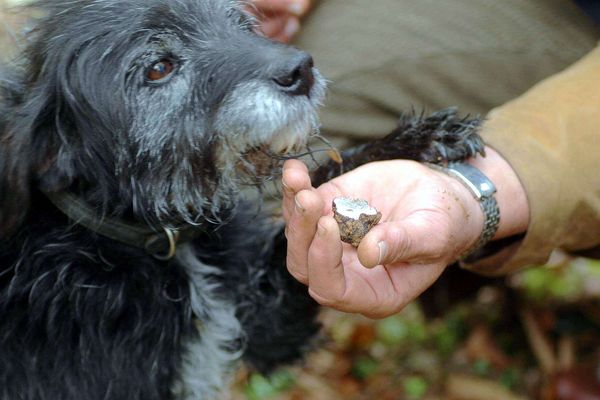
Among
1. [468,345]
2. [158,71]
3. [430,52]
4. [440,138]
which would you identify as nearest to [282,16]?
[430,52]

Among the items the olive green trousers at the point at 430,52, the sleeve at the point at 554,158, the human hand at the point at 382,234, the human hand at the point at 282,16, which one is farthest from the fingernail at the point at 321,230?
the human hand at the point at 282,16

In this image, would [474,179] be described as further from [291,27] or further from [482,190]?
[291,27]

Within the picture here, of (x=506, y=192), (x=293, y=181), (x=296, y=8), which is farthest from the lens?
(x=296, y=8)

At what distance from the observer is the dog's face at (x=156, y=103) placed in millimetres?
2068

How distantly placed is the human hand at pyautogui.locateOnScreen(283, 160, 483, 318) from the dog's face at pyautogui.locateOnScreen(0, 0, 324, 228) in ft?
0.60

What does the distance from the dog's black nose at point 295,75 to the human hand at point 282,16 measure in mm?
1125

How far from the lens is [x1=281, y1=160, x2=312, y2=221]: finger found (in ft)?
6.61

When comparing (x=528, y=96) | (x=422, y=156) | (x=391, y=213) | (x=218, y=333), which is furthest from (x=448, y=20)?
(x=218, y=333)

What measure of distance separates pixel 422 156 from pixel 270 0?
102 cm

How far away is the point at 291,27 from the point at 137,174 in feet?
3.97

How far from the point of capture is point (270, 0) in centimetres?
315

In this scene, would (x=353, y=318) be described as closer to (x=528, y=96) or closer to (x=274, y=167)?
(x=528, y=96)

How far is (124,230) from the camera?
2.33 meters

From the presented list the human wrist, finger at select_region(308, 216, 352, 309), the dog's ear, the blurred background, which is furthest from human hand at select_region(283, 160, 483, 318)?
the blurred background
